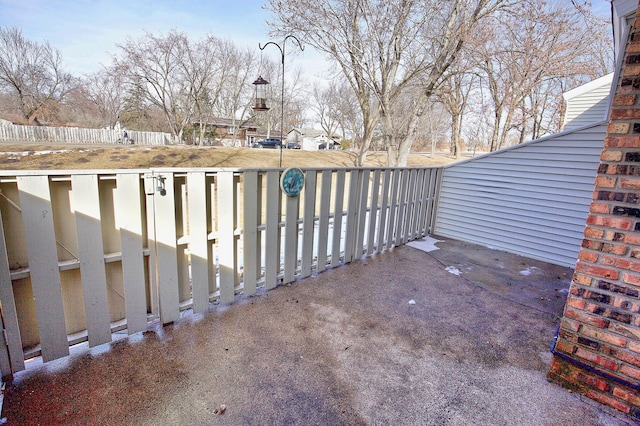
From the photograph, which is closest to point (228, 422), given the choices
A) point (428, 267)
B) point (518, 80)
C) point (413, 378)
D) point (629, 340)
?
point (413, 378)

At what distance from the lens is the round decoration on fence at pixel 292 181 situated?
9.61 ft

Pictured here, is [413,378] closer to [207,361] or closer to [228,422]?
[228,422]

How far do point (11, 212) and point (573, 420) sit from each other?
328 cm

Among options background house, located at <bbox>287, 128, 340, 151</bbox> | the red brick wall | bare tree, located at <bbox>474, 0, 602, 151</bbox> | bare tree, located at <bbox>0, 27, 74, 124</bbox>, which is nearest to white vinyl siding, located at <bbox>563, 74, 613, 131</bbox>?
bare tree, located at <bbox>474, 0, 602, 151</bbox>

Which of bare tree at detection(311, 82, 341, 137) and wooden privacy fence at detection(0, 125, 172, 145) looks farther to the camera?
bare tree at detection(311, 82, 341, 137)

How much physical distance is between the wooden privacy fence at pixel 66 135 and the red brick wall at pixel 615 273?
88.3ft

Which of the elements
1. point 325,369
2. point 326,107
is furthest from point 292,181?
point 326,107

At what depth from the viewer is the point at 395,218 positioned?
4539mm

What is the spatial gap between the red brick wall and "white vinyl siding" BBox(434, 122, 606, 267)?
2.84 metres

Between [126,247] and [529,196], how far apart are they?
194 inches

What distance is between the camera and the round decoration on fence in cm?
293

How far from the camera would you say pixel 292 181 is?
9.87 ft

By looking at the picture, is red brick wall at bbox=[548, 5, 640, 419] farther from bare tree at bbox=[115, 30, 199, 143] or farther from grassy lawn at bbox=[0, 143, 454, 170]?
bare tree at bbox=[115, 30, 199, 143]

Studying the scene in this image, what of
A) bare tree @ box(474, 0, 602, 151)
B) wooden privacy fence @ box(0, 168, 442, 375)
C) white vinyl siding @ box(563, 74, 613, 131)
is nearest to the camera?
wooden privacy fence @ box(0, 168, 442, 375)
